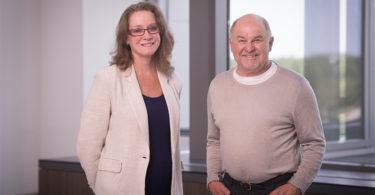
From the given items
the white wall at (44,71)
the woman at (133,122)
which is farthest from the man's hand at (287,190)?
the white wall at (44,71)

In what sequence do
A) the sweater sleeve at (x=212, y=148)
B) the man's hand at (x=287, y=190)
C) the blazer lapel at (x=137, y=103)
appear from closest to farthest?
the man's hand at (x=287, y=190) → the blazer lapel at (x=137, y=103) → the sweater sleeve at (x=212, y=148)

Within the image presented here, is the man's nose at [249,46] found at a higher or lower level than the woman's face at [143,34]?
lower

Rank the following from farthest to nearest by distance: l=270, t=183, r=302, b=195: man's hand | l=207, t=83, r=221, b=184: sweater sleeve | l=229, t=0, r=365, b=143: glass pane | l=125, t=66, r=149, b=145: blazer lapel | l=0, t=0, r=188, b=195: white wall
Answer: l=0, t=0, r=188, b=195: white wall
l=229, t=0, r=365, b=143: glass pane
l=207, t=83, r=221, b=184: sweater sleeve
l=125, t=66, r=149, b=145: blazer lapel
l=270, t=183, r=302, b=195: man's hand

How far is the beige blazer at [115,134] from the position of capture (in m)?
2.38

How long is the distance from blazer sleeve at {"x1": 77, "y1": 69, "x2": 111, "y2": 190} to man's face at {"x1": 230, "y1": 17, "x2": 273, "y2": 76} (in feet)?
1.92

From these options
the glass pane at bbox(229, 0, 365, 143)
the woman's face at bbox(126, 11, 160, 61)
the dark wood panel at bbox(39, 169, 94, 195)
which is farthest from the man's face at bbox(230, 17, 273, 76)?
the dark wood panel at bbox(39, 169, 94, 195)

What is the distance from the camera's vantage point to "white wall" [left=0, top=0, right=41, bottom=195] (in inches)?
201

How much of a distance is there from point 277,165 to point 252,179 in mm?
119

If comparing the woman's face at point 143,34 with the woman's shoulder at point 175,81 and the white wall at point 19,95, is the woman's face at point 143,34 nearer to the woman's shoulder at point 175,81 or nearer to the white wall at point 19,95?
the woman's shoulder at point 175,81

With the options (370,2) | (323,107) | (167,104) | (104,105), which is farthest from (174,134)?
(370,2)

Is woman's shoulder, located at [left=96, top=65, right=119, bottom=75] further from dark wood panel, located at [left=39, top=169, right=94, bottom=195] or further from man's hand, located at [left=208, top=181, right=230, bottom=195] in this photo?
dark wood panel, located at [left=39, top=169, right=94, bottom=195]

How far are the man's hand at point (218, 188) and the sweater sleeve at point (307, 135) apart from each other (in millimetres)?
298

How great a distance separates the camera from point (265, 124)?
2256 mm

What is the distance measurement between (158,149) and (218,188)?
1.02ft
